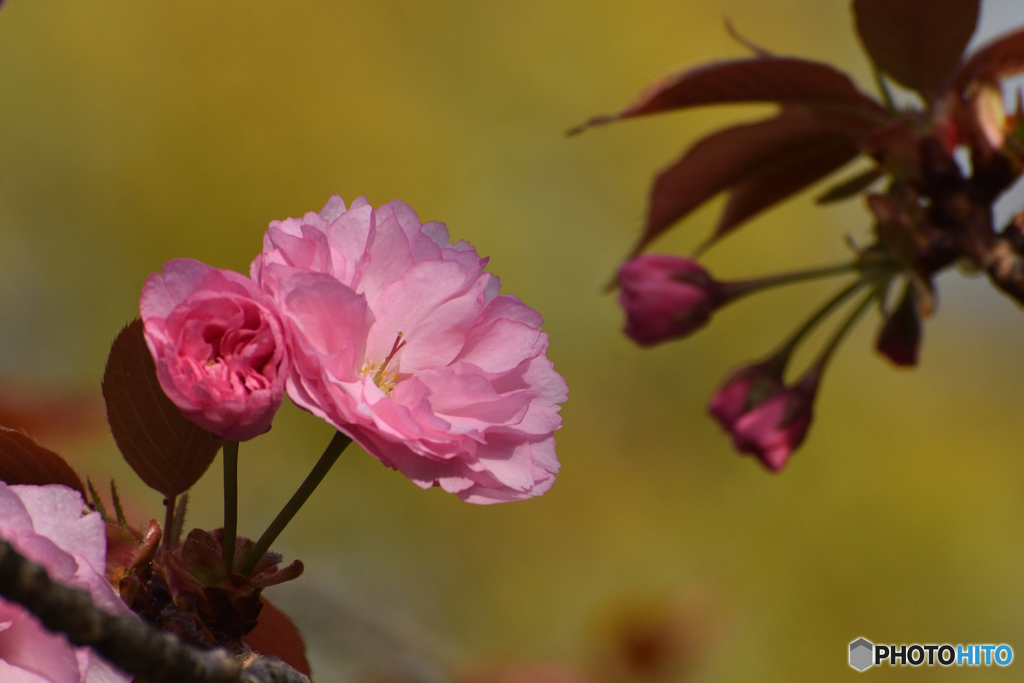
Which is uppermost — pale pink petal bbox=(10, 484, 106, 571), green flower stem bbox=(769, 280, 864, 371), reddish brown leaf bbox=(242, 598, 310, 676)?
green flower stem bbox=(769, 280, 864, 371)

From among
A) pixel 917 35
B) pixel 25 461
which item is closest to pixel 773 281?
pixel 917 35

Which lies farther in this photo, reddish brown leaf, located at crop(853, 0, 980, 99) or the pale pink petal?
reddish brown leaf, located at crop(853, 0, 980, 99)

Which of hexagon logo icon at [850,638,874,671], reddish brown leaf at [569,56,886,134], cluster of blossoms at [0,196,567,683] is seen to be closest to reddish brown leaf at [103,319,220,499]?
cluster of blossoms at [0,196,567,683]

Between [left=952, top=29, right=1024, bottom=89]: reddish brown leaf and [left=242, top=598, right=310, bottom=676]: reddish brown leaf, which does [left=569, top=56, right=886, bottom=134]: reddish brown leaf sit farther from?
[left=242, top=598, right=310, bottom=676]: reddish brown leaf

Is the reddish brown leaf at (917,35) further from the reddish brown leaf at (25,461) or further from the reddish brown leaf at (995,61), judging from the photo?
the reddish brown leaf at (25,461)

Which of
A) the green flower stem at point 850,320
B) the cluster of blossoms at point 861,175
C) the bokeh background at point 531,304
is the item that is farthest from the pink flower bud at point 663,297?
the bokeh background at point 531,304

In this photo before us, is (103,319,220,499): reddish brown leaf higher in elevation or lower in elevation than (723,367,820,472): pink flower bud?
higher

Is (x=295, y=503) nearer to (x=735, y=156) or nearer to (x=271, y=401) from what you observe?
(x=271, y=401)
